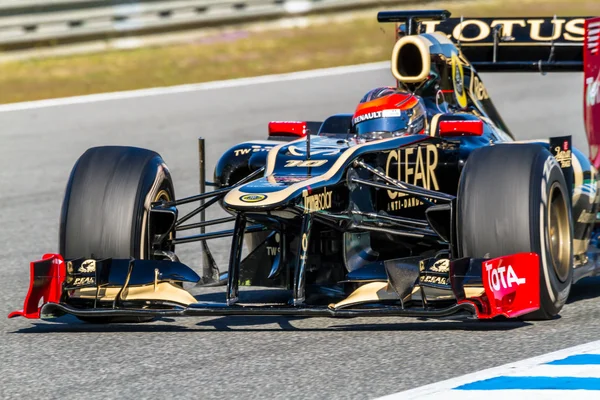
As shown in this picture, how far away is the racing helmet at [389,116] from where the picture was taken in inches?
279

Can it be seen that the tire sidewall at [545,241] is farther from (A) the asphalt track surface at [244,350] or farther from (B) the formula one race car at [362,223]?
(A) the asphalt track surface at [244,350]

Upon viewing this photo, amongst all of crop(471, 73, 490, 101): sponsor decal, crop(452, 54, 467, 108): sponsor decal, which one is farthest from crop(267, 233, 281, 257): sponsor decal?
crop(471, 73, 490, 101): sponsor decal

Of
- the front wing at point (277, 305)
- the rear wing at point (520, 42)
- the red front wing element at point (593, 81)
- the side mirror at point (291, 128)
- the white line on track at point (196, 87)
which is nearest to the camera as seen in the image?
the front wing at point (277, 305)

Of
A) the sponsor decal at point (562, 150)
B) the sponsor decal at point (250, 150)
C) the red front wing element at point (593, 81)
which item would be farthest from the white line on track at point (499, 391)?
the red front wing element at point (593, 81)

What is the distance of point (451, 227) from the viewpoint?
19.9 feet

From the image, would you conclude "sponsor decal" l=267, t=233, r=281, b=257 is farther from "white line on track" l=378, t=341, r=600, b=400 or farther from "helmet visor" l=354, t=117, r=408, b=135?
"white line on track" l=378, t=341, r=600, b=400

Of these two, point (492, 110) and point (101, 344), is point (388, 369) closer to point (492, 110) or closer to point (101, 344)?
point (101, 344)

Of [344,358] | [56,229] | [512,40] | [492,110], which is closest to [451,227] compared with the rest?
[344,358]

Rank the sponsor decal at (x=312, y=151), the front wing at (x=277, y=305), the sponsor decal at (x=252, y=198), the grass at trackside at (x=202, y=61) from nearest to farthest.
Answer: the front wing at (x=277, y=305), the sponsor decal at (x=252, y=198), the sponsor decal at (x=312, y=151), the grass at trackside at (x=202, y=61)

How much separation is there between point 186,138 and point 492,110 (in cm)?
584

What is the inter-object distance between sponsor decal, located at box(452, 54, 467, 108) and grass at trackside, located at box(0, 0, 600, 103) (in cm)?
899

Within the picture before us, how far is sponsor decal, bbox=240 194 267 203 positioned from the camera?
583 centimetres

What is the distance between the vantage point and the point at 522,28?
29.9 ft

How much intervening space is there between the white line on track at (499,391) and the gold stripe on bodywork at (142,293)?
160cm
